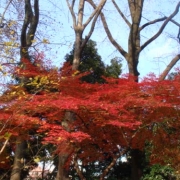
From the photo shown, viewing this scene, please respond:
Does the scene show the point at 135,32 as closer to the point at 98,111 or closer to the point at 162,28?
the point at 162,28

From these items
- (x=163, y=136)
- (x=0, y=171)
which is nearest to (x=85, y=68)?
(x=0, y=171)

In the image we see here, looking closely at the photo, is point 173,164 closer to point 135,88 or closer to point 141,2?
point 135,88

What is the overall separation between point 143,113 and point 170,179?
5.06 m

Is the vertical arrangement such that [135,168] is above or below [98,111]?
below

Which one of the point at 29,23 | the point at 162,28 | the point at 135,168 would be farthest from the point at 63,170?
the point at 162,28

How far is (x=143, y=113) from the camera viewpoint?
7.11 meters

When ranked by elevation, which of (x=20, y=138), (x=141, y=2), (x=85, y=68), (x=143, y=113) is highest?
(x=141, y=2)

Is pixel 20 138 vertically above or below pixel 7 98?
below

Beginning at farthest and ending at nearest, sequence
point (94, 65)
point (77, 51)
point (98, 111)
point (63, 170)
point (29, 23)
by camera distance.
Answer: point (94, 65) → point (29, 23) → point (77, 51) → point (63, 170) → point (98, 111)

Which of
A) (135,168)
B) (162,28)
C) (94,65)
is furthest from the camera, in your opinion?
(94,65)

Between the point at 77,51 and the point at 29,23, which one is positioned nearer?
the point at 77,51

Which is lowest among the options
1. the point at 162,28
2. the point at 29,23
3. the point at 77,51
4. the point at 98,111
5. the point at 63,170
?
the point at 63,170

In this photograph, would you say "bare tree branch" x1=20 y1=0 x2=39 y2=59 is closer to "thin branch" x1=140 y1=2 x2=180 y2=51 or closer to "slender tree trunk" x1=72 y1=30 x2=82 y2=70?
"slender tree trunk" x1=72 y1=30 x2=82 y2=70

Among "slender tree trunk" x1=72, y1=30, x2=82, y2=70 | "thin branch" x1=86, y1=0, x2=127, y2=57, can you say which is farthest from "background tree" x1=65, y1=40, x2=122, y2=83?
"slender tree trunk" x1=72, y1=30, x2=82, y2=70
